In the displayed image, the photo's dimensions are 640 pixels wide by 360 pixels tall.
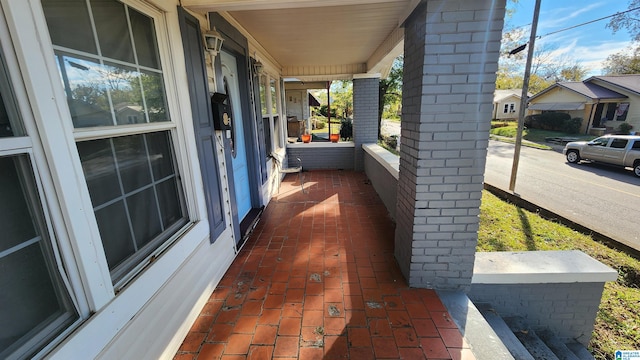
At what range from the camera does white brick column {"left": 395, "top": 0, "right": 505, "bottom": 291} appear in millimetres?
1794

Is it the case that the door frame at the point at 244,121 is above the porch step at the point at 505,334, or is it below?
above

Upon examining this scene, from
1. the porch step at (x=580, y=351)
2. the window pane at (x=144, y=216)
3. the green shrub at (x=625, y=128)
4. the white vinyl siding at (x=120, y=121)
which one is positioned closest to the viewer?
the white vinyl siding at (x=120, y=121)

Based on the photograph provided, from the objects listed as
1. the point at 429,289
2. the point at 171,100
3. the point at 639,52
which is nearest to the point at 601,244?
the point at 429,289

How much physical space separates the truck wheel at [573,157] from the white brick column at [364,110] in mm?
8155

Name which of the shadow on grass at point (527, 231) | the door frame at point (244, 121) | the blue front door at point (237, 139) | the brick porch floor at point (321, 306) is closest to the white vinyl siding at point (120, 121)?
the brick porch floor at point (321, 306)

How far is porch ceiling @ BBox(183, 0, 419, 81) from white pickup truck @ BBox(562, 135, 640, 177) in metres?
8.35

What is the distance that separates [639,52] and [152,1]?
30.1 m

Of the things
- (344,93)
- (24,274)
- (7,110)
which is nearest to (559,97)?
(344,93)

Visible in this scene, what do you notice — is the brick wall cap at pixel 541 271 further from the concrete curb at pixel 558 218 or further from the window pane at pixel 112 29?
the window pane at pixel 112 29

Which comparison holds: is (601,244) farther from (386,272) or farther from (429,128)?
(429,128)

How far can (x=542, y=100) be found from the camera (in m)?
20.9

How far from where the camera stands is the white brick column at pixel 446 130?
1.79m

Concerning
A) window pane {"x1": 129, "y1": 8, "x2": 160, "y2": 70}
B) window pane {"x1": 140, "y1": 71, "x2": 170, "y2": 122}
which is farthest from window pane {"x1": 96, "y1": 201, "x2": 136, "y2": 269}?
window pane {"x1": 129, "y1": 8, "x2": 160, "y2": 70}

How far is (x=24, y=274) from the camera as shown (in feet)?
3.30
